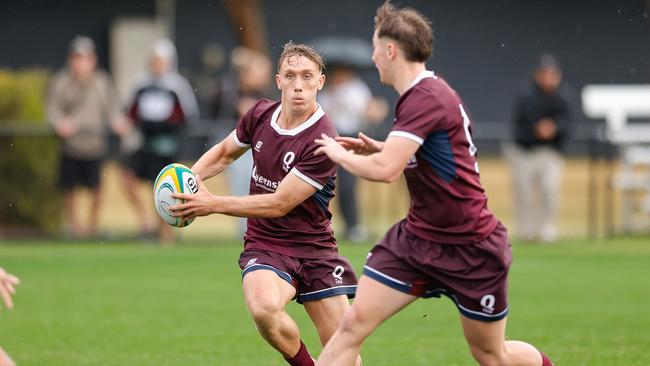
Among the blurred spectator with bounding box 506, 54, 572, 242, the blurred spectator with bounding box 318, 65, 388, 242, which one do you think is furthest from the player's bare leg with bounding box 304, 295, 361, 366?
the blurred spectator with bounding box 506, 54, 572, 242

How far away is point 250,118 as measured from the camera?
718 centimetres

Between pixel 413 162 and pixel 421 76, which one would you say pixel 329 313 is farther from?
pixel 421 76

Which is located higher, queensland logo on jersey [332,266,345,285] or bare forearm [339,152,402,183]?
bare forearm [339,152,402,183]


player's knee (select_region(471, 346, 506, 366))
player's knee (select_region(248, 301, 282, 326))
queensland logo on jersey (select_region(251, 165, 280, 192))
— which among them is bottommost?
player's knee (select_region(471, 346, 506, 366))

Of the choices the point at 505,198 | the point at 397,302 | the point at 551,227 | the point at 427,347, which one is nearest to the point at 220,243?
the point at 551,227

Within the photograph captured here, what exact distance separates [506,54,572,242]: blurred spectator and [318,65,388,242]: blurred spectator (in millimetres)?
2227

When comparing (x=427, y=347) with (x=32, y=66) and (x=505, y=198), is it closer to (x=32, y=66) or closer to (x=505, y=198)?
(x=505, y=198)

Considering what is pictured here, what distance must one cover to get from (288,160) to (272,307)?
87 cm

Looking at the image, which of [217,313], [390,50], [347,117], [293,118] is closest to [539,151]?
[347,117]

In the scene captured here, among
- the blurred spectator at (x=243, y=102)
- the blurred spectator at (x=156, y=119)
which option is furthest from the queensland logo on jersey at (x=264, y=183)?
the blurred spectator at (x=156, y=119)

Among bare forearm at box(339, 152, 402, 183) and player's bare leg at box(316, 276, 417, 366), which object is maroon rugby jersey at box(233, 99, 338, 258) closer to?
bare forearm at box(339, 152, 402, 183)

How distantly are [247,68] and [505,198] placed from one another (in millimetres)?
7127

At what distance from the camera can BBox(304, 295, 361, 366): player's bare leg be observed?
22.9ft

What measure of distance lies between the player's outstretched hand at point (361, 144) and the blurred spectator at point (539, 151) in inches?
424
